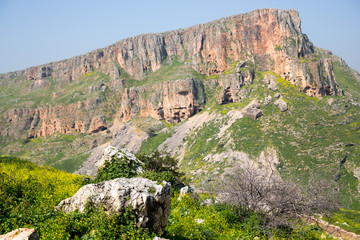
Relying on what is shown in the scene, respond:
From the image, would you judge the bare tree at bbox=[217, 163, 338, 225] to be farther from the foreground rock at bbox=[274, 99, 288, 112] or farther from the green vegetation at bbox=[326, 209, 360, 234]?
the foreground rock at bbox=[274, 99, 288, 112]

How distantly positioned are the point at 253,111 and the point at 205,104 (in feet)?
130

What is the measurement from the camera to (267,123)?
8888 centimetres

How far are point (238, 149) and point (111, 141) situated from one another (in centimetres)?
7357

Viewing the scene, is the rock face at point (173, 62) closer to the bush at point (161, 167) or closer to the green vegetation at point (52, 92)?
the green vegetation at point (52, 92)

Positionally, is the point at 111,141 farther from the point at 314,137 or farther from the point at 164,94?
the point at 314,137

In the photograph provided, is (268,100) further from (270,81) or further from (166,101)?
(166,101)

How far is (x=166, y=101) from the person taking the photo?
5340 inches

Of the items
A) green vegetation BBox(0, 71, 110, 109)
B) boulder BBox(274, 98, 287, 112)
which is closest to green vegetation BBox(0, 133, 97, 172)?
green vegetation BBox(0, 71, 110, 109)

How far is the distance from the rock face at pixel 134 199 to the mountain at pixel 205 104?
192ft

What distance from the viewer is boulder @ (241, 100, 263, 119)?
9350 cm

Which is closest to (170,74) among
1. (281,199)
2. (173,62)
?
(173,62)

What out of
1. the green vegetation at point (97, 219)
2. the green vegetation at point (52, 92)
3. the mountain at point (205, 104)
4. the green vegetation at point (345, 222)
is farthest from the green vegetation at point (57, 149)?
the green vegetation at point (97, 219)

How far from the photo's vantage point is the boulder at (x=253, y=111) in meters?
93.5

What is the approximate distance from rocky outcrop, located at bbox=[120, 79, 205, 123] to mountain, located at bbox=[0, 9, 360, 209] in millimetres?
570
